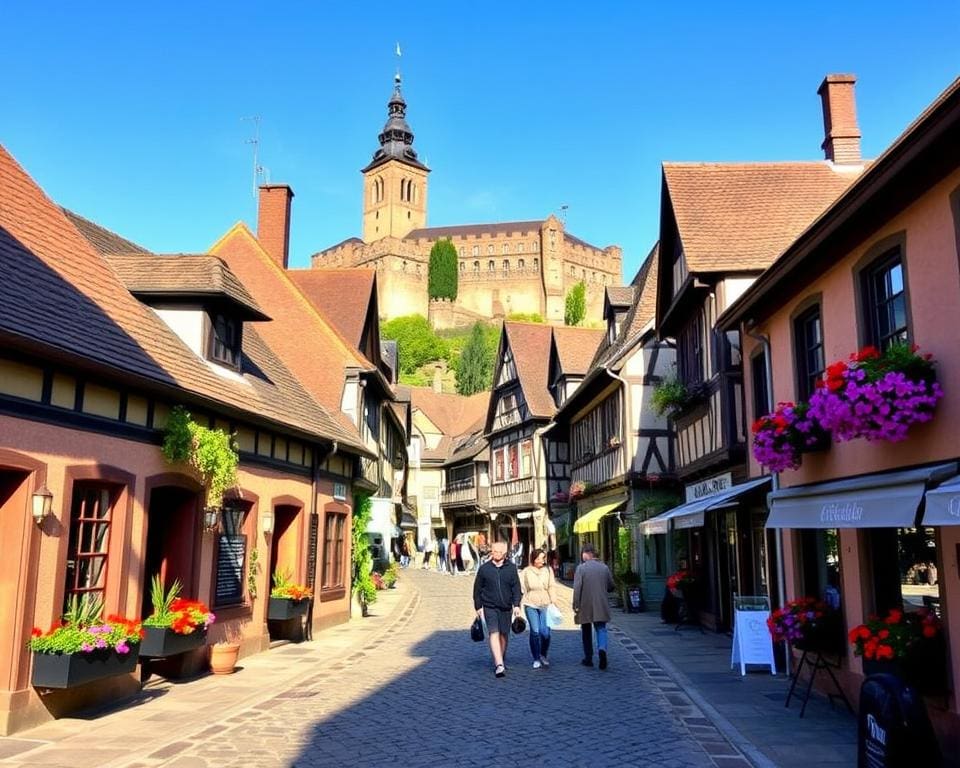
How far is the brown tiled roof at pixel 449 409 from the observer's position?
198 ft

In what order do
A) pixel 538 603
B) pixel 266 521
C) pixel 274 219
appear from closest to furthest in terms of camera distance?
pixel 538 603
pixel 266 521
pixel 274 219

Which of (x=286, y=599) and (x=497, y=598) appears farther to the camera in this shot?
(x=286, y=599)

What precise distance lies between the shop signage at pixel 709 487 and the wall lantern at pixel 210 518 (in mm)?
7874

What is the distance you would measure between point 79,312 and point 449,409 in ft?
173

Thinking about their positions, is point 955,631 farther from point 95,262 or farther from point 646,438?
point 646,438

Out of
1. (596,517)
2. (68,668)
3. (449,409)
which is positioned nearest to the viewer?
(68,668)

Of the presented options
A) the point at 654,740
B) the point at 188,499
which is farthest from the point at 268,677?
the point at 654,740

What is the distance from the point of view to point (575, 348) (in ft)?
109

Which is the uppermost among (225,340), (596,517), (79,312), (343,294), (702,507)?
(343,294)

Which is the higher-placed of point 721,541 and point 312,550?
point 721,541

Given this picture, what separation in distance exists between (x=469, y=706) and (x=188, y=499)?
4.58 m

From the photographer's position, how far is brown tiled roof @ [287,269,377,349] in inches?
917

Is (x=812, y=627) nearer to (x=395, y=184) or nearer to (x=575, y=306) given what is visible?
(x=575, y=306)

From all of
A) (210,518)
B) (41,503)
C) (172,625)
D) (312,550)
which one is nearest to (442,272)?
(312,550)
